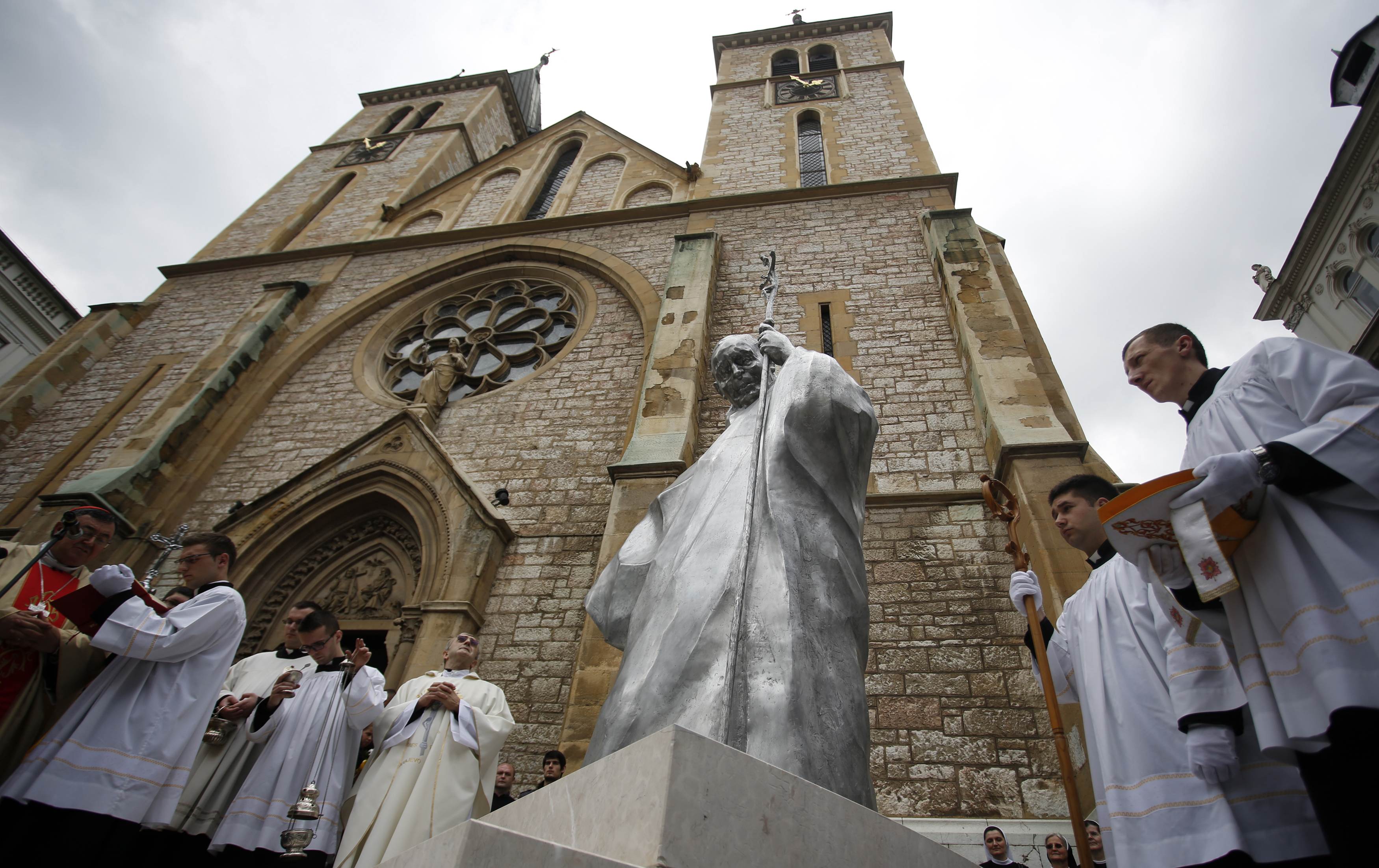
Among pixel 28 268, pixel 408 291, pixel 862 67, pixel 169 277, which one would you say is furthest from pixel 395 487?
pixel 28 268

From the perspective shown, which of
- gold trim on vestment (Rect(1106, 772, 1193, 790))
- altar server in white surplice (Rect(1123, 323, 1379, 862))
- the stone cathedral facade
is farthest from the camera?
the stone cathedral facade

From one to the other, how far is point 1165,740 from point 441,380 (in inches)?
297

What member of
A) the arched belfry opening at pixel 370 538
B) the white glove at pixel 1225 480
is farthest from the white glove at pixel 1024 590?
the arched belfry opening at pixel 370 538

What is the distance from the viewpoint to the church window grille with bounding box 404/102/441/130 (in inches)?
677

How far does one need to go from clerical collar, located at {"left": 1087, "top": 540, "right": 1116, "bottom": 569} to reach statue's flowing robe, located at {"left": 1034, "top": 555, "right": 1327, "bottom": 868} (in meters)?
0.05

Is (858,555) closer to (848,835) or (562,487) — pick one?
(848,835)

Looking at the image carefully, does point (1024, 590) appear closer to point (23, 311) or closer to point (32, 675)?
point (32, 675)

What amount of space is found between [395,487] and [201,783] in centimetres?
410

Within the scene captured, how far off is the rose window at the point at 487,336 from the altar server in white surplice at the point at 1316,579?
24.3 feet

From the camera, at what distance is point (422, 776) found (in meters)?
2.76

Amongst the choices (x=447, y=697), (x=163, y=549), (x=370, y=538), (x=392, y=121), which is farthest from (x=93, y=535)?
(x=392, y=121)

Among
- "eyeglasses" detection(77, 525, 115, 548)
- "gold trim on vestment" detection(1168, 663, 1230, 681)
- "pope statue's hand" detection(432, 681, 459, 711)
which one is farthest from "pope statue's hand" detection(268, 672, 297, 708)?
"gold trim on vestment" detection(1168, 663, 1230, 681)

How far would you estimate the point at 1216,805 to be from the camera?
5.08ft

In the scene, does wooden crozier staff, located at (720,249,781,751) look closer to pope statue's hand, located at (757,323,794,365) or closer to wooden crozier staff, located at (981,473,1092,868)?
pope statue's hand, located at (757,323,794,365)
